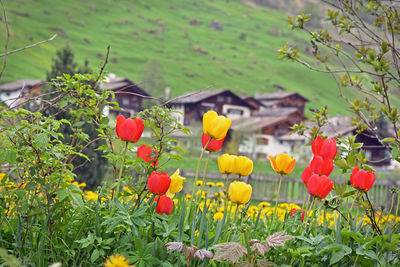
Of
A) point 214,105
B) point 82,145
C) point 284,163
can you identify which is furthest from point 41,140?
point 214,105

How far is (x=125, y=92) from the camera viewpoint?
92.4 inches

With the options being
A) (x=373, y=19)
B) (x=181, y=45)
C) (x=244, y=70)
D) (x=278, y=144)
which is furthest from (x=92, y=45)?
(x=373, y=19)

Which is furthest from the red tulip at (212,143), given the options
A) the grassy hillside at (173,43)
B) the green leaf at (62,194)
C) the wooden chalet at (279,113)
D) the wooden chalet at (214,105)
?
the grassy hillside at (173,43)

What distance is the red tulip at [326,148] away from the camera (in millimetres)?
2096

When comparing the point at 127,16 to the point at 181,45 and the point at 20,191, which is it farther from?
the point at 20,191

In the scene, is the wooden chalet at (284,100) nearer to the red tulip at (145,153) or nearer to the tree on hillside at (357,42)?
the tree on hillside at (357,42)

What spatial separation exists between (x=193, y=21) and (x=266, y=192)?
5564 inches

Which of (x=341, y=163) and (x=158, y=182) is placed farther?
(x=341, y=163)

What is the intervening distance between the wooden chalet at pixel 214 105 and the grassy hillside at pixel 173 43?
760 inches

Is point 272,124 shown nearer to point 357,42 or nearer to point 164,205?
point 357,42

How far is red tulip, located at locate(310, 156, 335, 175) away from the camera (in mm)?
2072

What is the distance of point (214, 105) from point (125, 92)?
68.0m

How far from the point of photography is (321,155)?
2.14 meters

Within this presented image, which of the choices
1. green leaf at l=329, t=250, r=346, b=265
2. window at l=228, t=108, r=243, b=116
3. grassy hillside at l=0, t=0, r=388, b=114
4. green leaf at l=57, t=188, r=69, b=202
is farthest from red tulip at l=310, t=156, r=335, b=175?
grassy hillside at l=0, t=0, r=388, b=114
